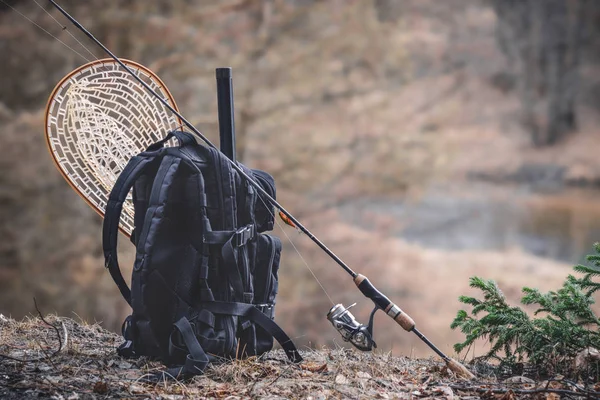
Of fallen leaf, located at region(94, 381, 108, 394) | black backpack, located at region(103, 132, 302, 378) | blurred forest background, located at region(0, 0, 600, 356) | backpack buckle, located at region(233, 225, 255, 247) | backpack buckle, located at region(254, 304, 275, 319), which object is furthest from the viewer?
blurred forest background, located at region(0, 0, 600, 356)

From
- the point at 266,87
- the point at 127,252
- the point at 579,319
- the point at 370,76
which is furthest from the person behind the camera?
the point at 370,76

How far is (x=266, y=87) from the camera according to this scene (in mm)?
6906

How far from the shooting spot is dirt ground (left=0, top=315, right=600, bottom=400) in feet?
6.56

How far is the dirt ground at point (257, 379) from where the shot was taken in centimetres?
200

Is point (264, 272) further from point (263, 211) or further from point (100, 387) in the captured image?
point (100, 387)

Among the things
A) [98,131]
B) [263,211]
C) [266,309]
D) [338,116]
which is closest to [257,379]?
[266,309]

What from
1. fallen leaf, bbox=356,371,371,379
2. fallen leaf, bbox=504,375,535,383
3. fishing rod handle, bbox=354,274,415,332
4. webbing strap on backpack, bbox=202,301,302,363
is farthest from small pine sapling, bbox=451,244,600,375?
webbing strap on backpack, bbox=202,301,302,363

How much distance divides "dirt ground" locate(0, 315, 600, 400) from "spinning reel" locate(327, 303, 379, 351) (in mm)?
106

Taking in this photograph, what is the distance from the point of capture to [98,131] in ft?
8.71

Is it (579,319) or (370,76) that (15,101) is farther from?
(579,319)

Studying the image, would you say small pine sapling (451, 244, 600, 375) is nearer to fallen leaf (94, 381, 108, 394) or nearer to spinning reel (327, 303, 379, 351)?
spinning reel (327, 303, 379, 351)

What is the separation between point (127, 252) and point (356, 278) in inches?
159

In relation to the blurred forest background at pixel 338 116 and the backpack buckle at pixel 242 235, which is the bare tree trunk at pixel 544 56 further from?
the backpack buckle at pixel 242 235

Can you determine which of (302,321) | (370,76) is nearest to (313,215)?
(302,321)
